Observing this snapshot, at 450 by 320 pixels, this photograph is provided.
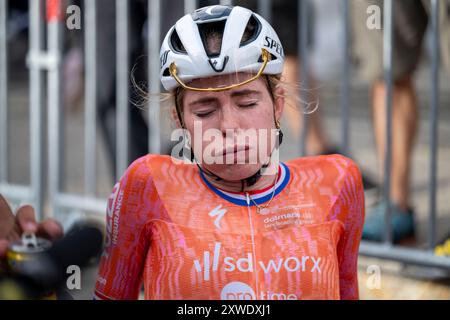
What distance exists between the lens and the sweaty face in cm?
204

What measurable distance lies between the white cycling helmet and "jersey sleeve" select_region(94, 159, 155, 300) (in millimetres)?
261

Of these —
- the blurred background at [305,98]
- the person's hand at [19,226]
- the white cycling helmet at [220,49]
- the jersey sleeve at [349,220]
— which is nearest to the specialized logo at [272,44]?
the white cycling helmet at [220,49]

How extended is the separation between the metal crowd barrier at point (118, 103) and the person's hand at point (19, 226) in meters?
1.40

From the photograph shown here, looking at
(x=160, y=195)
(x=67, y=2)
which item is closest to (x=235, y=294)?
(x=160, y=195)

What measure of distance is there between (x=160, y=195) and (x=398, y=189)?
8.58 ft

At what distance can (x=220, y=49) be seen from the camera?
80.7 inches

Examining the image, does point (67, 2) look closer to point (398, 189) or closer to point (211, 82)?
point (398, 189)

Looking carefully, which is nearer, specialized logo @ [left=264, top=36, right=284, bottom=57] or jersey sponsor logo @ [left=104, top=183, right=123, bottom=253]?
specialized logo @ [left=264, top=36, right=284, bottom=57]

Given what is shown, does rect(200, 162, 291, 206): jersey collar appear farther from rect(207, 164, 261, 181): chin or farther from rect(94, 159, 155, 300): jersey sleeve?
rect(94, 159, 155, 300): jersey sleeve

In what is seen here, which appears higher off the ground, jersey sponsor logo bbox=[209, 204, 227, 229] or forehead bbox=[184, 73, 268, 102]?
forehead bbox=[184, 73, 268, 102]

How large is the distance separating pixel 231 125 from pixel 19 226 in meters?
0.80

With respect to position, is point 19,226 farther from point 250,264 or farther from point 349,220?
point 349,220

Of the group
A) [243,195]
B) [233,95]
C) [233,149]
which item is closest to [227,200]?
[243,195]

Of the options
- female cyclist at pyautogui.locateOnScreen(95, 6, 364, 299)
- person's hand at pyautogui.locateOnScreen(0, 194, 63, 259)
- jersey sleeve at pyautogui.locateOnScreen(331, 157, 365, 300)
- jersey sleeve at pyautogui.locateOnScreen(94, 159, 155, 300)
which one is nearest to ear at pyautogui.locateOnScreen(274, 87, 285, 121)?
female cyclist at pyautogui.locateOnScreen(95, 6, 364, 299)
